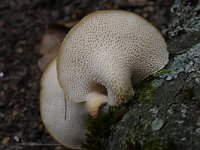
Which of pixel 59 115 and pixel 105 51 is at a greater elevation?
pixel 105 51

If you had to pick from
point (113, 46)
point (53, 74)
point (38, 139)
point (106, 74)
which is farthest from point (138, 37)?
point (38, 139)

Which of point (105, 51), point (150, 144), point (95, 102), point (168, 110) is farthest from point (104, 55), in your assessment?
point (150, 144)

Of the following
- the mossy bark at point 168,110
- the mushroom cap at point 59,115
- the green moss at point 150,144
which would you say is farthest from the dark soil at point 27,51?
A: the green moss at point 150,144

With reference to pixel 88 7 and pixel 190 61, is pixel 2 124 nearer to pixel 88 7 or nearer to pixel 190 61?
pixel 88 7

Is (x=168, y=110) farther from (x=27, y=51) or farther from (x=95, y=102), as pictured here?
(x=27, y=51)

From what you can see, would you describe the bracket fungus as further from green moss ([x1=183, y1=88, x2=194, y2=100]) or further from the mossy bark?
green moss ([x1=183, y1=88, x2=194, y2=100])

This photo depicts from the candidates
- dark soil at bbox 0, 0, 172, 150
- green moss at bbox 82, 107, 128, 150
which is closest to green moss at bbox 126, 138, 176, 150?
green moss at bbox 82, 107, 128, 150
